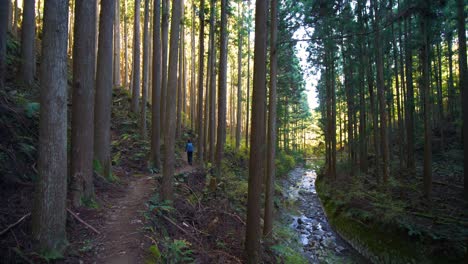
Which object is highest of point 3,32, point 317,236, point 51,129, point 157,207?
point 3,32

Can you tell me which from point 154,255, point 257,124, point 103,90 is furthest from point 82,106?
point 257,124

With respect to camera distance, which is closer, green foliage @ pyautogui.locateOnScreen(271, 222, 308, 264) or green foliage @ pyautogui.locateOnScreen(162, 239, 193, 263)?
green foliage @ pyautogui.locateOnScreen(162, 239, 193, 263)

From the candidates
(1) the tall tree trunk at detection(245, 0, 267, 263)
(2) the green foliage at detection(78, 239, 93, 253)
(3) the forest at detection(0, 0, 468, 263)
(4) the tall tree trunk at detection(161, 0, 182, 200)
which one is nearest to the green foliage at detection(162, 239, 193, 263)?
(3) the forest at detection(0, 0, 468, 263)

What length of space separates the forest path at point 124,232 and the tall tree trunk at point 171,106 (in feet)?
2.68

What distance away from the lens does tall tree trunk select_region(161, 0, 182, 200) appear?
691cm

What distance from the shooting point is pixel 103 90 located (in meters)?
8.45

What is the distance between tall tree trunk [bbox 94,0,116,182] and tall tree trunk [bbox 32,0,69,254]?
14.8 feet

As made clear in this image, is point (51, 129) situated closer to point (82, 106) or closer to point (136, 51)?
point (82, 106)

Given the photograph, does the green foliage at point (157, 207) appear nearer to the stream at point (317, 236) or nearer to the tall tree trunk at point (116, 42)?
the stream at point (317, 236)

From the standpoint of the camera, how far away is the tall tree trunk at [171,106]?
6.91m

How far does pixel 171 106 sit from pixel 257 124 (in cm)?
243

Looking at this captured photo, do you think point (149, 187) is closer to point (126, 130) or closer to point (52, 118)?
point (52, 118)

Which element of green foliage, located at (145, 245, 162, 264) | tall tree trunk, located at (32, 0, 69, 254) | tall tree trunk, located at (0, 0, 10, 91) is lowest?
green foliage, located at (145, 245, 162, 264)

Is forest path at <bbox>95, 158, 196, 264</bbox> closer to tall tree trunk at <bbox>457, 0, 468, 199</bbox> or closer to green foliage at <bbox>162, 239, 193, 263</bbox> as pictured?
green foliage at <bbox>162, 239, 193, 263</bbox>
